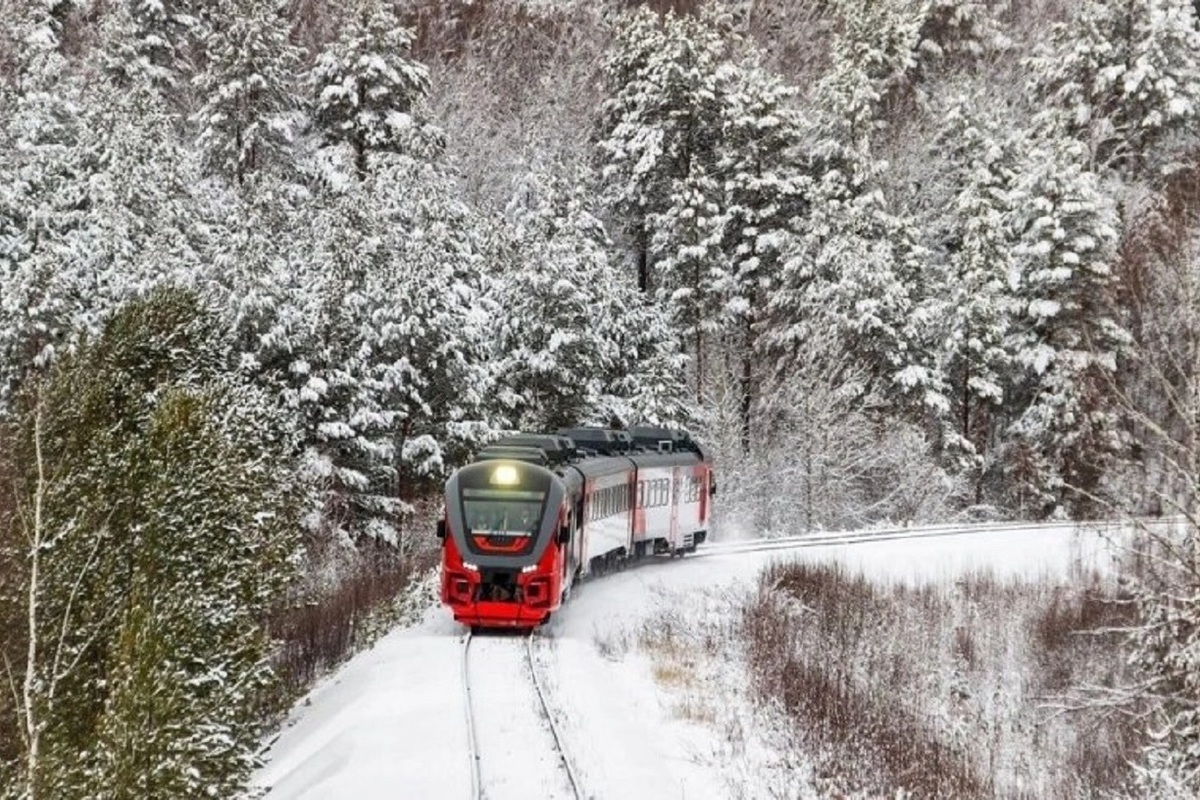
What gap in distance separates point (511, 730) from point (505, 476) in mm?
6060

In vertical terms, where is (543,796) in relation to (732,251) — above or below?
below

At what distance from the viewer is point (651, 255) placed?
169 feet

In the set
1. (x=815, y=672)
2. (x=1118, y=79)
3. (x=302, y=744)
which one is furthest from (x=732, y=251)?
(x=302, y=744)

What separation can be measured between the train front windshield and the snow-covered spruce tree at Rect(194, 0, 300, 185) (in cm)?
2976

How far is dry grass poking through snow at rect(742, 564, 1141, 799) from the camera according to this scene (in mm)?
14477

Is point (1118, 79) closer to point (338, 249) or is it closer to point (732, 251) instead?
point (732, 251)

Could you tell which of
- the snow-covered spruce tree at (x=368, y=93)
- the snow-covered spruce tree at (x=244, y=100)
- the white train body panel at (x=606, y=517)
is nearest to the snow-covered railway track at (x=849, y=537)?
the white train body panel at (x=606, y=517)

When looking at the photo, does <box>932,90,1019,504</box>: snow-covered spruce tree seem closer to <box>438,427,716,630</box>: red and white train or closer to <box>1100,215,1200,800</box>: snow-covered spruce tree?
<box>438,427,716,630</box>: red and white train

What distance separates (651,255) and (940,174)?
14.7 m

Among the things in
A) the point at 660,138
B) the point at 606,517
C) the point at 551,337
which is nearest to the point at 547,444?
the point at 606,517

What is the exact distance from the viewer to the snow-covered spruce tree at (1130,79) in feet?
174

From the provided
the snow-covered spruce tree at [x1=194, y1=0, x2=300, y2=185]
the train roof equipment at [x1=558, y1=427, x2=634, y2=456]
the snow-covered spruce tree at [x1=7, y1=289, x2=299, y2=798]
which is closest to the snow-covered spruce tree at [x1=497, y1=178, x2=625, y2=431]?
the train roof equipment at [x1=558, y1=427, x2=634, y2=456]

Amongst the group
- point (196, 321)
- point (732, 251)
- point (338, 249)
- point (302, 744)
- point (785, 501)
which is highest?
point (732, 251)

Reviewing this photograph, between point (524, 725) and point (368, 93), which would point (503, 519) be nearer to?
point (524, 725)
